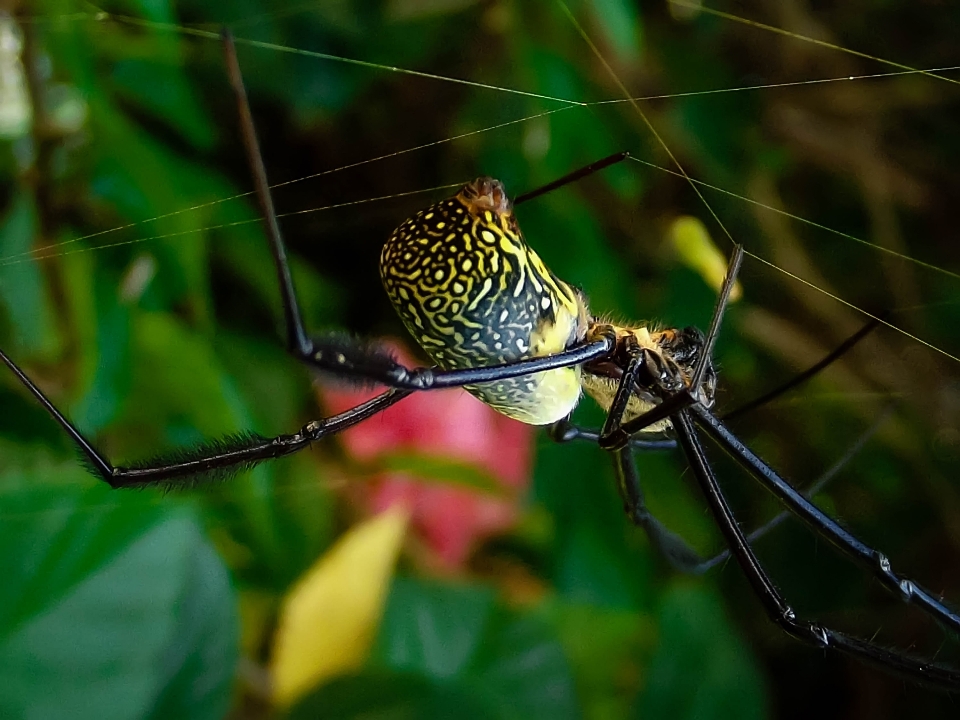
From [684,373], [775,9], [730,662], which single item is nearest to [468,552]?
[730,662]

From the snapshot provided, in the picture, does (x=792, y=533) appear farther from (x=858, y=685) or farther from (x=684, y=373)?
(x=858, y=685)

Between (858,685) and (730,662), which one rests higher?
(730,662)

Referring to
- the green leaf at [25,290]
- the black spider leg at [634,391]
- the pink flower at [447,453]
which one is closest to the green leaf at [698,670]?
the pink flower at [447,453]

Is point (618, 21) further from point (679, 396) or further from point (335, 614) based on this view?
point (335, 614)

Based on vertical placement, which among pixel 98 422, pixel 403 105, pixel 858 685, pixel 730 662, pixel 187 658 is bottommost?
pixel 858 685

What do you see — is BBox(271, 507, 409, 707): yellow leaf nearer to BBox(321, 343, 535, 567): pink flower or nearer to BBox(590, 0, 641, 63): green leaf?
BBox(321, 343, 535, 567): pink flower

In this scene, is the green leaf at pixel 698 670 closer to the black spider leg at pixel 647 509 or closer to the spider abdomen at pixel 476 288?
the black spider leg at pixel 647 509
